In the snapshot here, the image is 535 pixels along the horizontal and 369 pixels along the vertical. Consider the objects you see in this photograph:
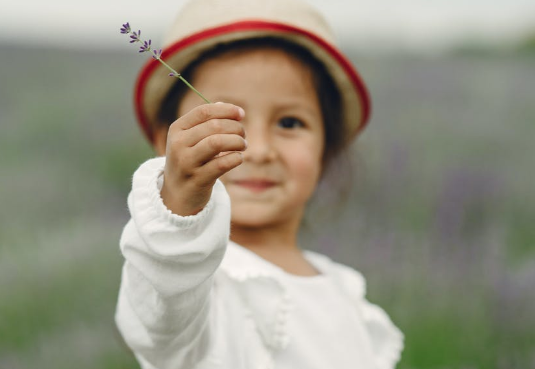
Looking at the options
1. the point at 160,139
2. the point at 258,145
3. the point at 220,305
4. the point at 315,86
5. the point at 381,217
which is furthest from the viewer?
the point at 381,217

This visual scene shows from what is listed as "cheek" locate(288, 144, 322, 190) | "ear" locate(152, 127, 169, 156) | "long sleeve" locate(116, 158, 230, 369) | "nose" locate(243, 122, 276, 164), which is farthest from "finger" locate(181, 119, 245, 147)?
"ear" locate(152, 127, 169, 156)

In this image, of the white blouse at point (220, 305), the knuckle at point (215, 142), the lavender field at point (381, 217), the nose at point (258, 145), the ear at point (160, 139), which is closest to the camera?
the knuckle at point (215, 142)

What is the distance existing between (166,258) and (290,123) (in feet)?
3.07

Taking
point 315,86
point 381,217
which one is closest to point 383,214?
point 381,217

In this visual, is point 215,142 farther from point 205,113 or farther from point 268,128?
point 268,128

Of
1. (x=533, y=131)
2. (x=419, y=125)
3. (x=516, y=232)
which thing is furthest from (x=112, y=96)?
(x=516, y=232)

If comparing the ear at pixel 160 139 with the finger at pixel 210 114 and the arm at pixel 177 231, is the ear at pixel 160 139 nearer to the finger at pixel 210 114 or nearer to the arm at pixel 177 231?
the arm at pixel 177 231

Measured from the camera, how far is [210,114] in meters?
1.42

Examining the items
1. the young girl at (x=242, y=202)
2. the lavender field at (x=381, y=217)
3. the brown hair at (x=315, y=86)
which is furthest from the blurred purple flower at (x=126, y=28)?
the lavender field at (x=381, y=217)

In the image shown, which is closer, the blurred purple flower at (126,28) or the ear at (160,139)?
the blurred purple flower at (126,28)

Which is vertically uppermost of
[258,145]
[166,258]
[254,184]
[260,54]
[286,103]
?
[260,54]

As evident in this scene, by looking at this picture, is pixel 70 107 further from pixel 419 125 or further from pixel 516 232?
pixel 516 232

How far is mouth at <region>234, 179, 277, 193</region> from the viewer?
2.17 m

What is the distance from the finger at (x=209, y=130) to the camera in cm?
140
